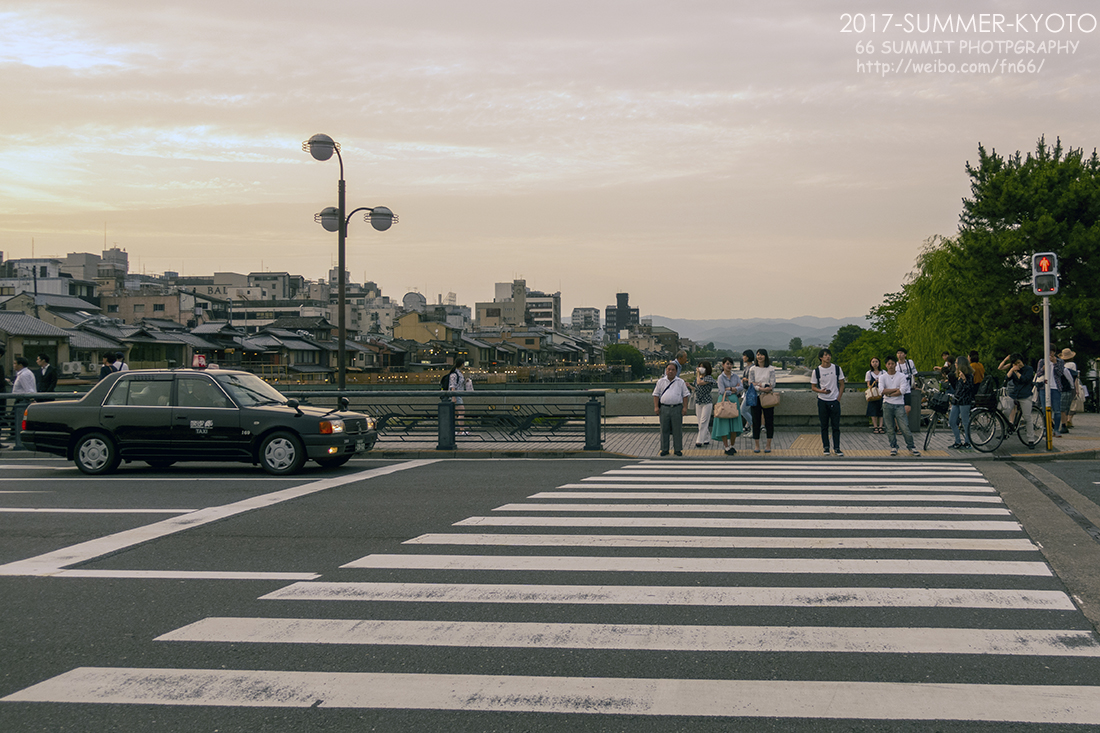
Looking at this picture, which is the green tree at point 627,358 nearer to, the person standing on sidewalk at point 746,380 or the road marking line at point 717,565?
the person standing on sidewalk at point 746,380

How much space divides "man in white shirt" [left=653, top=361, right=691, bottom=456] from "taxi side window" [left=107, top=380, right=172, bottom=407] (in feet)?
28.2

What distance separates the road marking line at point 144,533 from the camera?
7.27m

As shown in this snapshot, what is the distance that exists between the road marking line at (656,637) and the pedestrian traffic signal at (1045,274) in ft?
39.5

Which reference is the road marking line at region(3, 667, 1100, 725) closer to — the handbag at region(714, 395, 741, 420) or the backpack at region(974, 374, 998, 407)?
the handbag at region(714, 395, 741, 420)

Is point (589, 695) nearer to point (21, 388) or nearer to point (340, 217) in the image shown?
point (340, 217)

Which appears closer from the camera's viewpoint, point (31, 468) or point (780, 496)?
point (780, 496)

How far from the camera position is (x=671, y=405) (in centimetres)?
1542

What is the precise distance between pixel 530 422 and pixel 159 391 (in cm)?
700

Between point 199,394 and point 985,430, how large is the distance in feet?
45.8

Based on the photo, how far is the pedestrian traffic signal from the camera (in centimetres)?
1523

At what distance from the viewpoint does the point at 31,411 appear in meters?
13.4

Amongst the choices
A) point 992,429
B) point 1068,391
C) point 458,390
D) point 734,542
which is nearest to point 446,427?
point 458,390

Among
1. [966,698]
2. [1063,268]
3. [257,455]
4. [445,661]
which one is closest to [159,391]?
[257,455]

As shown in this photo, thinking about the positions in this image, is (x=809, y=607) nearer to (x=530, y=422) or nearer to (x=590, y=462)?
(x=590, y=462)
